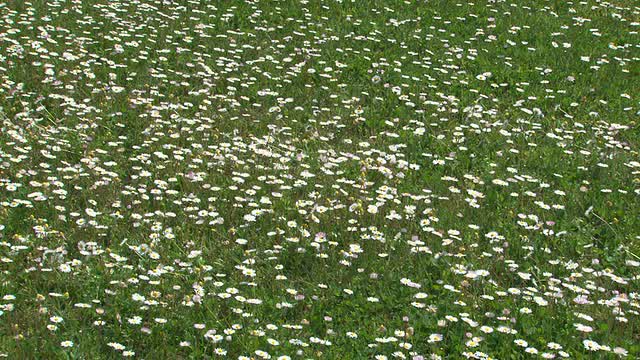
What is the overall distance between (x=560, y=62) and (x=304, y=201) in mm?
4310

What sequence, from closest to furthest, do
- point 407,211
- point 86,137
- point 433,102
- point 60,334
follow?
point 60,334, point 407,211, point 86,137, point 433,102

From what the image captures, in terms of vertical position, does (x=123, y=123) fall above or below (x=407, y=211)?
below

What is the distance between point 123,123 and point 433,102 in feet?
8.75

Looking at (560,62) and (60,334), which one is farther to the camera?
(560,62)

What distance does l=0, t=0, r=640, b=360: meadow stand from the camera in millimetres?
4152

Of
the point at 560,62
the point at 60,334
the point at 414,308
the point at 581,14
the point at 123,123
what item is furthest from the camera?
the point at 581,14

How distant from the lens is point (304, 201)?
545cm

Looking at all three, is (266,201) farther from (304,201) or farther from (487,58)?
(487,58)

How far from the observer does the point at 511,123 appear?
7078 millimetres

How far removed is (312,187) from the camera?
18.7 feet

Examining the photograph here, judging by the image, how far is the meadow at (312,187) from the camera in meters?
4.15

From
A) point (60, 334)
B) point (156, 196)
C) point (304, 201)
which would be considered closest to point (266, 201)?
point (304, 201)

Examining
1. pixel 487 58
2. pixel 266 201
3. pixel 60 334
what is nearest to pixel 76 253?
pixel 60 334

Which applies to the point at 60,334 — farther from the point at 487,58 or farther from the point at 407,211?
the point at 487,58
